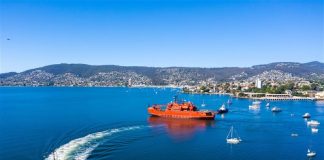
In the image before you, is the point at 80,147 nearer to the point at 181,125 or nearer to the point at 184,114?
the point at 181,125

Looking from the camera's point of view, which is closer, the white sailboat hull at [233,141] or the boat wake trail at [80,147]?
the boat wake trail at [80,147]

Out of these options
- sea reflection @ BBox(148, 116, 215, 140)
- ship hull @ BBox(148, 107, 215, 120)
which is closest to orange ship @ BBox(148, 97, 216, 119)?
ship hull @ BBox(148, 107, 215, 120)

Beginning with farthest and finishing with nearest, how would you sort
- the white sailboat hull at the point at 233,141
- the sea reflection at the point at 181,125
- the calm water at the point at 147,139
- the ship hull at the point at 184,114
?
1. the ship hull at the point at 184,114
2. the sea reflection at the point at 181,125
3. the white sailboat hull at the point at 233,141
4. the calm water at the point at 147,139

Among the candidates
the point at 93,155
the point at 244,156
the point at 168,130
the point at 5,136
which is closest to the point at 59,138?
the point at 5,136

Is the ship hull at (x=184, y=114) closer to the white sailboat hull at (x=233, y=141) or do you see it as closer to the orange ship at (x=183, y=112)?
the orange ship at (x=183, y=112)

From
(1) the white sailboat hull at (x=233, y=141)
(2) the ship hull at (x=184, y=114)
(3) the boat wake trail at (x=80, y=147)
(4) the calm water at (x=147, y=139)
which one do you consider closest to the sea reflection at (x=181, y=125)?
(4) the calm water at (x=147, y=139)

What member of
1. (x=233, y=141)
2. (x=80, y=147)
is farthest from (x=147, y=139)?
(x=233, y=141)

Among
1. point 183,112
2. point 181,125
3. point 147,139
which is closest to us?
point 147,139
